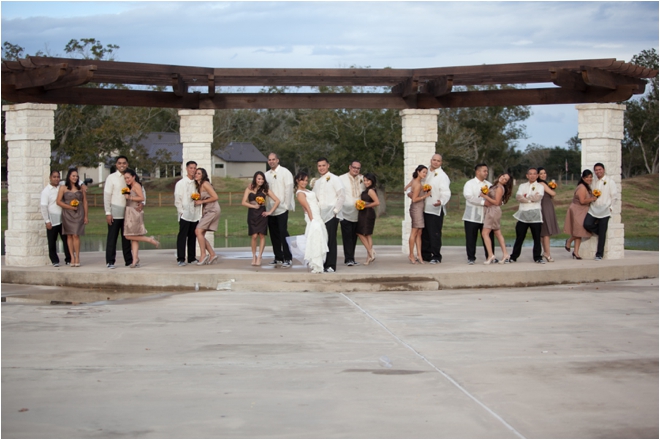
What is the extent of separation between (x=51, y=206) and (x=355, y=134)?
25512mm

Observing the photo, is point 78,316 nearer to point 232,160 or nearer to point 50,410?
point 50,410

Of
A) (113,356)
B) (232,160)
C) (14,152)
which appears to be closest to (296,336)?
(113,356)

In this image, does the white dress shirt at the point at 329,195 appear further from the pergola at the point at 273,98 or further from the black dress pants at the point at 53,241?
the black dress pants at the point at 53,241

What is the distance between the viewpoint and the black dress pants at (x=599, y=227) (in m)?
14.1

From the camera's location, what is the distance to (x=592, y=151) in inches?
560

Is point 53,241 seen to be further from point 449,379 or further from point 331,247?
point 449,379

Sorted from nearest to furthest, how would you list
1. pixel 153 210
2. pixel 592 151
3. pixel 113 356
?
pixel 113 356
pixel 592 151
pixel 153 210

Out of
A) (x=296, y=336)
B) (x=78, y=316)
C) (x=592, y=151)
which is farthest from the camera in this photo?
(x=592, y=151)

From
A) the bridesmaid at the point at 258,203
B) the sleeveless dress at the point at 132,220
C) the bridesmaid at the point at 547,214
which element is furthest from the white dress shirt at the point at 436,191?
the sleeveless dress at the point at 132,220

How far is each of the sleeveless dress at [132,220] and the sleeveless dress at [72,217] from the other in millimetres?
760

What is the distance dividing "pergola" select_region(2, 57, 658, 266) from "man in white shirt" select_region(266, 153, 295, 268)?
7.81ft

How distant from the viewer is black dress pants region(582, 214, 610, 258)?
46.1 ft

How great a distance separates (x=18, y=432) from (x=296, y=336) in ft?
11.4

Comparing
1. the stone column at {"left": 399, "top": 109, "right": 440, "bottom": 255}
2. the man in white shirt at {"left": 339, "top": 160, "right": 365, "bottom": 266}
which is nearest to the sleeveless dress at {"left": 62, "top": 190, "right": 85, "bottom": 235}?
the man in white shirt at {"left": 339, "top": 160, "right": 365, "bottom": 266}
